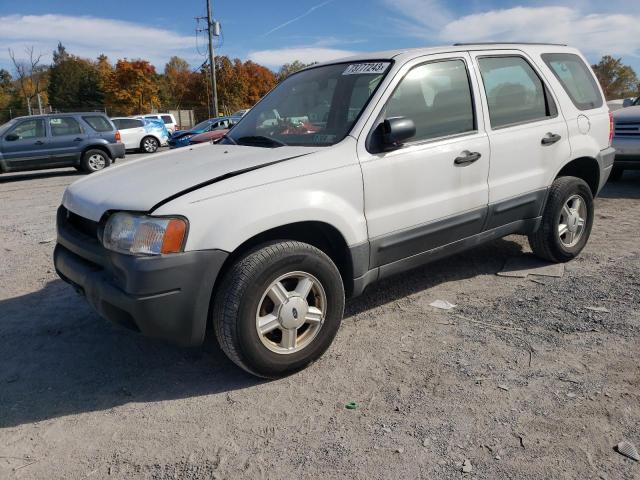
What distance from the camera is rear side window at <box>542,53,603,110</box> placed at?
15.2ft

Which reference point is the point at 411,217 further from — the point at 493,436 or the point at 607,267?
the point at 607,267

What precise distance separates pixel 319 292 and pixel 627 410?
1.69m

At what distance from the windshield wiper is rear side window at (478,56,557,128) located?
5.29 ft

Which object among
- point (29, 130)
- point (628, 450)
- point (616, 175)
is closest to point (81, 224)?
point (628, 450)

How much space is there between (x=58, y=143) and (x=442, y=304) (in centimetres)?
1318

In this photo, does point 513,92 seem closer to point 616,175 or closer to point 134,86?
point 616,175

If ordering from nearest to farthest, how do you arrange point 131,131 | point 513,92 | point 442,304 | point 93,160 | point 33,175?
point 442,304 → point 513,92 → point 93,160 → point 33,175 → point 131,131

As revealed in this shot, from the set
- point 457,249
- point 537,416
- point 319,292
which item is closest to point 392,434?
point 537,416

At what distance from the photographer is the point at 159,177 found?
316 centimetres

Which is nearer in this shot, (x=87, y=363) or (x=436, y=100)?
(x=87, y=363)

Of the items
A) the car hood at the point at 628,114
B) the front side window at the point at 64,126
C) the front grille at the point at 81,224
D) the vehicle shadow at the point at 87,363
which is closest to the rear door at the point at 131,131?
the front side window at the point at 64,126

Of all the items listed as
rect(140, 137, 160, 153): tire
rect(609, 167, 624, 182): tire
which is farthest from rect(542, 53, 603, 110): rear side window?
rect(140, 137, 160, 153): tire

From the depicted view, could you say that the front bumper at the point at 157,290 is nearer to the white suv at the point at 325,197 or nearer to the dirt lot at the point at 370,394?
the white suv at the point at 325,197

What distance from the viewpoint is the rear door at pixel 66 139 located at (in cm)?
1429
